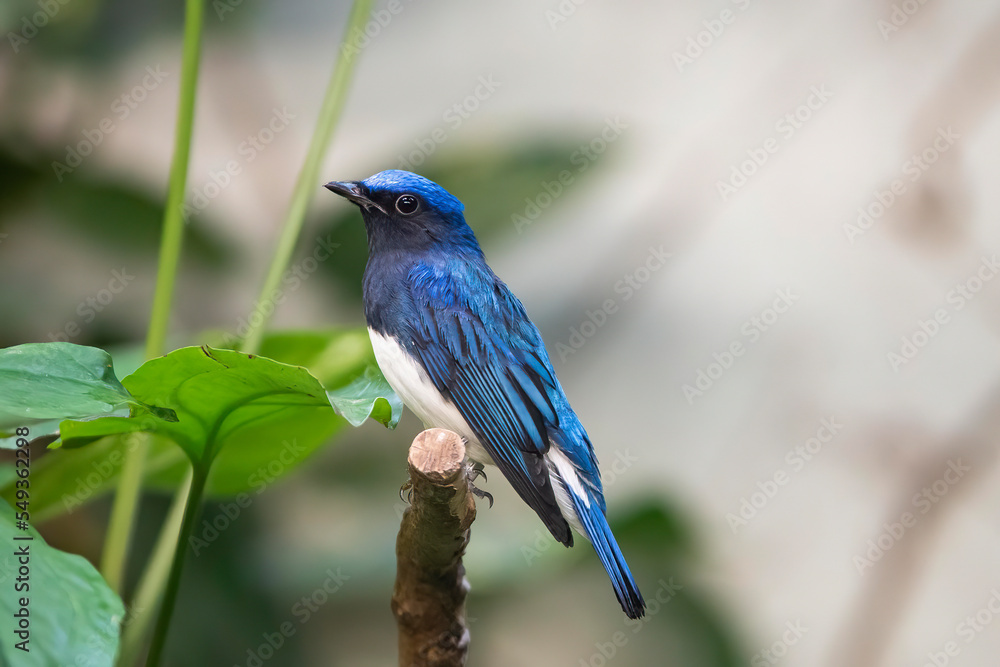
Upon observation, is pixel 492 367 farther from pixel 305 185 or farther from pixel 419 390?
pixel 305 185

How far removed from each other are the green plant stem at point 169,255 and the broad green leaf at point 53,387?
A: 0.47 m

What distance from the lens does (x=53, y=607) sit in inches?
61.0

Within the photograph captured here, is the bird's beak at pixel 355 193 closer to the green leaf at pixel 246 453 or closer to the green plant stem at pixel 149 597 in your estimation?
the green leaf at pixel 246 453

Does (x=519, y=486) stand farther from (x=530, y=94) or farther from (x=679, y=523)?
(x=530, y=94)

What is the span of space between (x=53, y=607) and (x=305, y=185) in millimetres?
1183

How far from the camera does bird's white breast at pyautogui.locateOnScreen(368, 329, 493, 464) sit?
7.07 feet

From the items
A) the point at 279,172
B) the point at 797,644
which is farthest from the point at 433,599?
the point at 279,172

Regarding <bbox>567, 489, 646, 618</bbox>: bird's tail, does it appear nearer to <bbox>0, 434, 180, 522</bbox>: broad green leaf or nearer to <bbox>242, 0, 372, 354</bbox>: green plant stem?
<bbox>242, 0, 372, 354</bbox>: green plant stem

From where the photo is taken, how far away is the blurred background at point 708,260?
4.06 meters

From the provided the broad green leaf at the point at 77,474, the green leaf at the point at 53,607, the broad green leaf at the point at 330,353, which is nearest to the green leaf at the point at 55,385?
the green leaf at the point at 53,607

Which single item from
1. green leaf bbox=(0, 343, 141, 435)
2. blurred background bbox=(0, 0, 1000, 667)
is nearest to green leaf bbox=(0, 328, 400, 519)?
green leaf bbox=(0, 343, 141, 435)

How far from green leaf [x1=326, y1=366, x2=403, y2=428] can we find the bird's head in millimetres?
404

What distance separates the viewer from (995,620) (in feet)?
14.4

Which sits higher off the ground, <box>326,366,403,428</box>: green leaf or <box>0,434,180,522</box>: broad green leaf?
<box>326,366,403,428</box>: green leaf
